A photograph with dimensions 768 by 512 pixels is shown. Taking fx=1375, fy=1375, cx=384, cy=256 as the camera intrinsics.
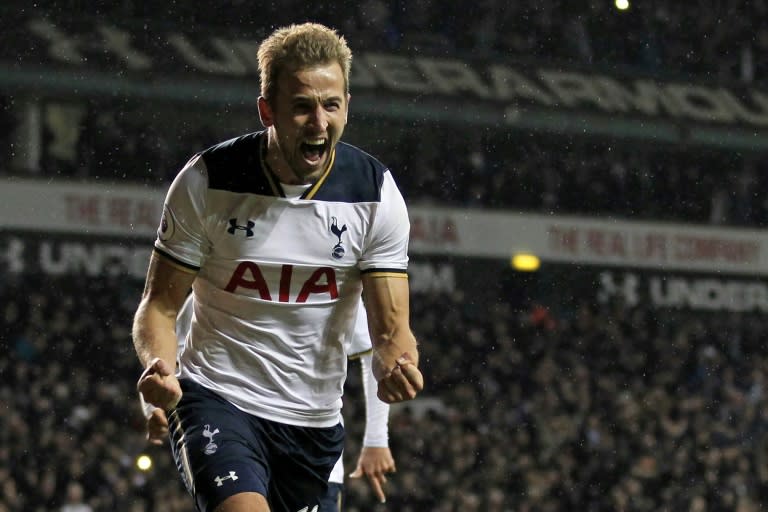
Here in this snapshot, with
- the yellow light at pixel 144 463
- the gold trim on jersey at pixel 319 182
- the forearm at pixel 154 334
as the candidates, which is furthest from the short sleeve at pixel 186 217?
the yellow light at pixel 144 463

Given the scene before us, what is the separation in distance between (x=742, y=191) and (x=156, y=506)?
12.6 meters

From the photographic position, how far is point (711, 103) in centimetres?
2028

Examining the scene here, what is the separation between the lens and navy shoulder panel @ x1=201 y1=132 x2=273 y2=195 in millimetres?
3496

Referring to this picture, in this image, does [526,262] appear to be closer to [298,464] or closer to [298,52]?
[298,464]

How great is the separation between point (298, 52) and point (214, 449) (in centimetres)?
99

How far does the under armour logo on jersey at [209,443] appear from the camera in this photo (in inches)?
133

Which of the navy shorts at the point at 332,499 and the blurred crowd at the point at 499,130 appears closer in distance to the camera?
the navy shorts at the point at 332,499

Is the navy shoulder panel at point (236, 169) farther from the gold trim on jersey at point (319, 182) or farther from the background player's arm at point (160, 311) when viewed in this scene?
the background player's arm at point (160, 311)

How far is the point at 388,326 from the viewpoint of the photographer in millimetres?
3486

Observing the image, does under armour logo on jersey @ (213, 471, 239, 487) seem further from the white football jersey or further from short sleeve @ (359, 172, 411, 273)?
short sleeve @ (359, 172, 411, 273)

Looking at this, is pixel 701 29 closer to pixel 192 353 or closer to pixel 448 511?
pixel 448 511

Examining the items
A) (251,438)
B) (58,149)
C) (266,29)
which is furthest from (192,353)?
(266,29)

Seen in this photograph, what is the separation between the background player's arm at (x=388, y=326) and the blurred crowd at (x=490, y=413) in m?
7.26

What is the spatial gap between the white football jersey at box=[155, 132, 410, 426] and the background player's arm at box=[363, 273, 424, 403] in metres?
0.04
